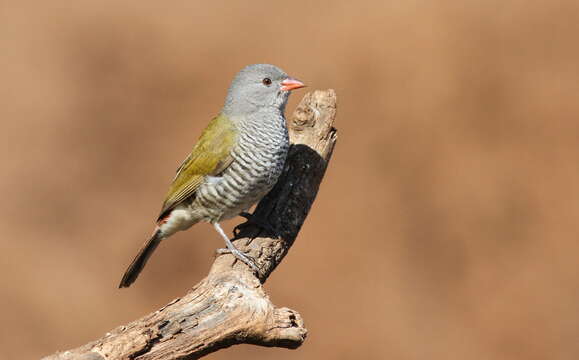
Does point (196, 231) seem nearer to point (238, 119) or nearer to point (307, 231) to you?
point (307, 231)

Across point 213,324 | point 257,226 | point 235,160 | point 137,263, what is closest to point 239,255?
point 257,226

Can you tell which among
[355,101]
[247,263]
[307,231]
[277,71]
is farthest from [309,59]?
[247,263]

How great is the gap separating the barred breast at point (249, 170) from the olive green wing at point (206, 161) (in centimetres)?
5

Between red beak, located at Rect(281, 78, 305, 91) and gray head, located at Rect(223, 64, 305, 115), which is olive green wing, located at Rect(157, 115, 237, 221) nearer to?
gray head, located at Rect(223, 64, 305, 115)

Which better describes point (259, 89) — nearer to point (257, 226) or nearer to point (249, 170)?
point (249, 170)

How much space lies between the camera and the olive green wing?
580 cm

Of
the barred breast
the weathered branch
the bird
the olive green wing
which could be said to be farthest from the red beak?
the weathered branch

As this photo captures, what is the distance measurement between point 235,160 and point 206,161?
0.67 ft

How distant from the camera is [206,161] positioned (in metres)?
5.83

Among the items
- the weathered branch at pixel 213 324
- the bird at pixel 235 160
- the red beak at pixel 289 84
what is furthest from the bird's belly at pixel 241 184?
the red beak at pixel 289 84

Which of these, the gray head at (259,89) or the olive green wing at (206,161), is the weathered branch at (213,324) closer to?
the olive green wing at (206,161)

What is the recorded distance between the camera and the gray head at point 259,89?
19.7 ft

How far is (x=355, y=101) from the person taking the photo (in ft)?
43.1

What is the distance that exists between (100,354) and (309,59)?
987 cm
